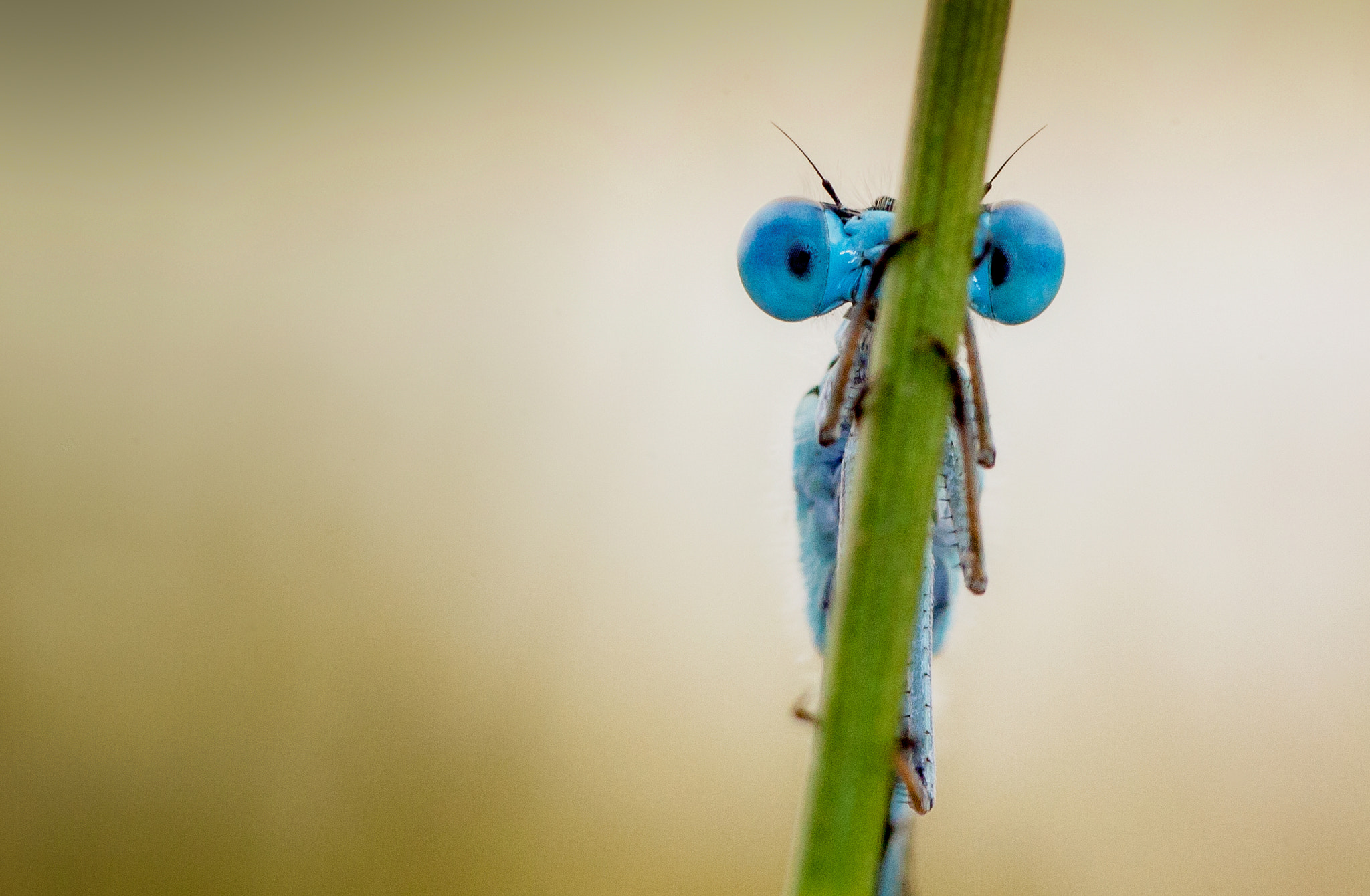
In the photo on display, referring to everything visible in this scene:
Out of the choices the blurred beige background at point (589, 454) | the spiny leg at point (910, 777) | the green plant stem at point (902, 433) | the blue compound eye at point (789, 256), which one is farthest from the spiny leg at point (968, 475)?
the blurred beige background at point (589, 454)

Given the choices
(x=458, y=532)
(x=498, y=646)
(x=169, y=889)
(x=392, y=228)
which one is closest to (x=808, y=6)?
(x=392, y=228)

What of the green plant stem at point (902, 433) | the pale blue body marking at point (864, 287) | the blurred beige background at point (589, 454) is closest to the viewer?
the green plant stem at point (902, 433)

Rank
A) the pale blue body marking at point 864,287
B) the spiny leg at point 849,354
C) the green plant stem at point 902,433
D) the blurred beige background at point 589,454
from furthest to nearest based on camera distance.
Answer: the blurred beige background at point 589,454 < the pale blue body marking at point 864,287 < the spiny leg at point 849,354 < the green plant stem at point 902,433

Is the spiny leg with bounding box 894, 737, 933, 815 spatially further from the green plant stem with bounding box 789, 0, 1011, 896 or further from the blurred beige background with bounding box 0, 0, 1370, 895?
the blurred beige background with bounding box 0, 0, 1370, 895

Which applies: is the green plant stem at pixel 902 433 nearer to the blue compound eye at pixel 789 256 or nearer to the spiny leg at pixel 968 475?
the spiny leg at pixel 968 475

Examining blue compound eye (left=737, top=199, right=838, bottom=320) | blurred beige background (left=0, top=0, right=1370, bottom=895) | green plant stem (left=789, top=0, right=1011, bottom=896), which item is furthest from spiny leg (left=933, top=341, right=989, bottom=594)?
blurred beige background (left=0, top=0, right=1370, bottom=895)

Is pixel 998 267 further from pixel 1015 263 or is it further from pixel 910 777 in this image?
pixel 910 777

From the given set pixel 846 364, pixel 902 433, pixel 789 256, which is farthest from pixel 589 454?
pixel 902 433

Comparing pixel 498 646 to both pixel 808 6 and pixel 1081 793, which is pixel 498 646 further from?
pixel 808 6
